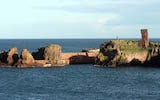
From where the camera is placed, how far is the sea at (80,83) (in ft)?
Answer: 312

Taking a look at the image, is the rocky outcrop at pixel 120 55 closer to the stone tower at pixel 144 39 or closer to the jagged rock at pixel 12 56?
the stone tower at pixel 144 39

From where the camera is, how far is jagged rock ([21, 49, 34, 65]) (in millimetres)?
147000

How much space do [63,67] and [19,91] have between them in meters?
54.1

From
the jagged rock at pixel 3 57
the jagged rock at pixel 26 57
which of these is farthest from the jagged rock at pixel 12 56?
the jagged rock at pixel 26 57

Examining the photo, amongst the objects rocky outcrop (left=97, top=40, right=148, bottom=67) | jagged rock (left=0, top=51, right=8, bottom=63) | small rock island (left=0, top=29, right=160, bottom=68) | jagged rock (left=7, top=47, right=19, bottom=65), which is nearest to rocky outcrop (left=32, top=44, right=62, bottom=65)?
small rock island (left=0, top=29, right=160, bottom=68)

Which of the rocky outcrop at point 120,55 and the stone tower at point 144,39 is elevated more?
the stone tower at point 144,39

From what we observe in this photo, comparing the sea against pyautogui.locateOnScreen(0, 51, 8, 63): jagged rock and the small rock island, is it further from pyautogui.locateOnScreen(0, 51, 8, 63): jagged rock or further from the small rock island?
pyautogui.locateOnScreen(0, 51, 8, 63): jagged rock

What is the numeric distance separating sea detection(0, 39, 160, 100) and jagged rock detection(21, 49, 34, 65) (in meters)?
3.12

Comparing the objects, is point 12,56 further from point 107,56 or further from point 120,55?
point 120,55

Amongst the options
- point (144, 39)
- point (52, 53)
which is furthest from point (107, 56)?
point (52, 53)

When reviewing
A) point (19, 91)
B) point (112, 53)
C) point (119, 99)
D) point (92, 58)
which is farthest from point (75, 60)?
point (119, 99)

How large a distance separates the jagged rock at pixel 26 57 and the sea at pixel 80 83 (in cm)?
312

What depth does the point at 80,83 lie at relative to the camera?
117 metres

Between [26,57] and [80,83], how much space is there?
113ft
